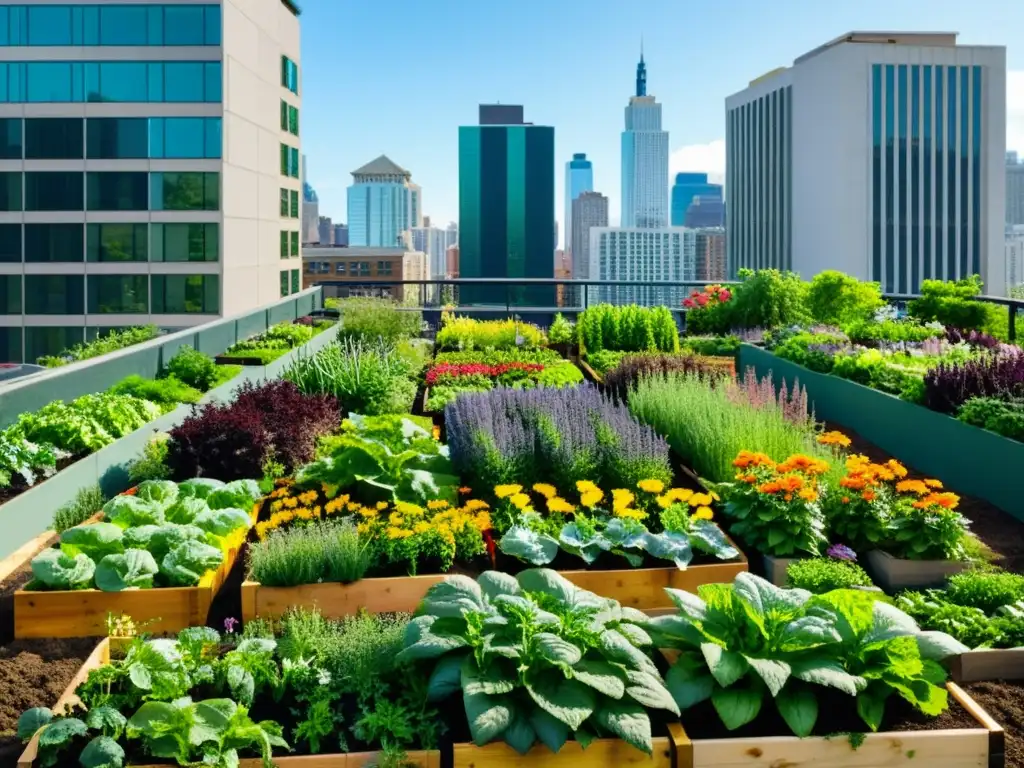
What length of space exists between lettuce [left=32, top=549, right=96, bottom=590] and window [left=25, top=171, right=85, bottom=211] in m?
41.6

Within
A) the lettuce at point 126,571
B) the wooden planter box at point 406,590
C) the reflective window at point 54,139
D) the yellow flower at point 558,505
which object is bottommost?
the wooden planter box at point 406,590

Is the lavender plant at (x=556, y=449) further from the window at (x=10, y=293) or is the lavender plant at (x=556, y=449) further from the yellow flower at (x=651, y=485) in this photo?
the window at (x=10, y=293)

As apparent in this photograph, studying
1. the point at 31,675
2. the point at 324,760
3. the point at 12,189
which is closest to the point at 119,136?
the point at 12,189

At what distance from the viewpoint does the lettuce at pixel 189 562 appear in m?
4.30

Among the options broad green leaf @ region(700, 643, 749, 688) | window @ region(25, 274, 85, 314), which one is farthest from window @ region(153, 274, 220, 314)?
broad green leaf @ region(700, 643, 749, 688)

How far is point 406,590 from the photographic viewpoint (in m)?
4.30

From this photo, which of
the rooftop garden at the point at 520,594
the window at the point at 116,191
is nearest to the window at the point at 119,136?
the window at the point at 116,191

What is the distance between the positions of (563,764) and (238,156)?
41052 mm

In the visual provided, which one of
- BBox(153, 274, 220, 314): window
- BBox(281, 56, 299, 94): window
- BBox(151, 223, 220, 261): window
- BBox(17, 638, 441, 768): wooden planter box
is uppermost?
BBox(281, 56, 299, 94): window

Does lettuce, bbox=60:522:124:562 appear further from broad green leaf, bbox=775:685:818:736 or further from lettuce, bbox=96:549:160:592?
broad green leaf, bbox=775:685:818:736

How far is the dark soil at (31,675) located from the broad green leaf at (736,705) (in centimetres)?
203

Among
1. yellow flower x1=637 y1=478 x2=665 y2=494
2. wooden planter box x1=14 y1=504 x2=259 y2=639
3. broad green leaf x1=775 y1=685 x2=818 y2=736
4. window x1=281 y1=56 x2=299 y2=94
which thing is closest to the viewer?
broad green leaf x1=775 y1=685 x2=818 y2=736

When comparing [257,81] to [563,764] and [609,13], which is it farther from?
[563,764]

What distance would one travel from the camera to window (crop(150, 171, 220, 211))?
4053cm
